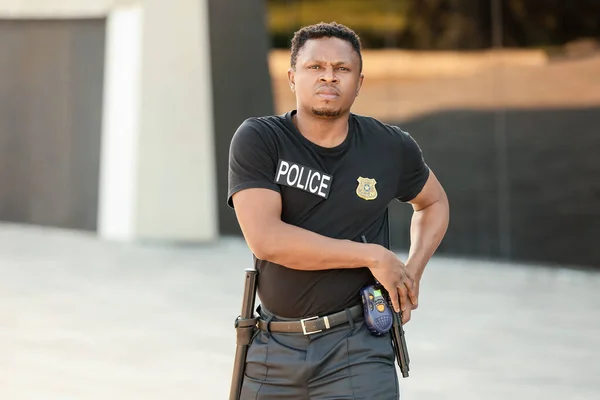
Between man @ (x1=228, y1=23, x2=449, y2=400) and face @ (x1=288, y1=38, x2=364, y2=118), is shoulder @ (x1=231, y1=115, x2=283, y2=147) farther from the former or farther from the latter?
face @ (x1=288, y1=38, x2=364, y2=118)

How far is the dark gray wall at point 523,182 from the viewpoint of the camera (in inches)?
471

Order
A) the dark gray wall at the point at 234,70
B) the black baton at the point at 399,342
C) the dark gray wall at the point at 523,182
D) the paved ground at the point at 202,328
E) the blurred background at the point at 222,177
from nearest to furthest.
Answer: the black baton at the point at 399,342, the paved ground at the point at 202,328, the blurred background at the point at 222,177, the dark gray wall at the point at 523,182, the dark gray wall at the point at 234,70

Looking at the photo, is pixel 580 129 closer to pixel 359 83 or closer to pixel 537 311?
pixel 537 311

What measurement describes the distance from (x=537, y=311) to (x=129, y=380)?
3.95m

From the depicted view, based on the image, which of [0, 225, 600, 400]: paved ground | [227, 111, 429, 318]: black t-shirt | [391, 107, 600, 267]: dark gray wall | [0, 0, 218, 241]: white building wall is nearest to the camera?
[227, 111, 429, 318]: black t-shirt

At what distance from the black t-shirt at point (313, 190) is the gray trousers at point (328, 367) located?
9 centimetres

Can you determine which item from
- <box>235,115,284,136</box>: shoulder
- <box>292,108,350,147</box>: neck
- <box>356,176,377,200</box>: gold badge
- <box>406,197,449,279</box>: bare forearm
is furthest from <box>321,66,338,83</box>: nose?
<box>406,197,449,279</box>: bare forearm

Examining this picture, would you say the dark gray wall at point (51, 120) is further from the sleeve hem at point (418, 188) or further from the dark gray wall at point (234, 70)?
the sleeve hem at point (418, 188)

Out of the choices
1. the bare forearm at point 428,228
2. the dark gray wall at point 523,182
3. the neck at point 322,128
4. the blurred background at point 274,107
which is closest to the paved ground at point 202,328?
the dark gray wall at point 523,182

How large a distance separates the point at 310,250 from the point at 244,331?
435 millimetres

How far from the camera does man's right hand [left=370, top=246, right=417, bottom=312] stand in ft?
11.5

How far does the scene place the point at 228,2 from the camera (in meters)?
14.9

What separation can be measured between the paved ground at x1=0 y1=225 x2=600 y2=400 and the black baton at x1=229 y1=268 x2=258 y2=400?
10.4 ft

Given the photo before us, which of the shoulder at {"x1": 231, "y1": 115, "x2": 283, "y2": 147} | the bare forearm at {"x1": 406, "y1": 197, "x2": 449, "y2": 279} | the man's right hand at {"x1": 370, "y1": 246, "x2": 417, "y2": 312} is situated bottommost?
the man's right hand at {"x1": 370, "y1": 246, "x2": 417, "y2": 312}
